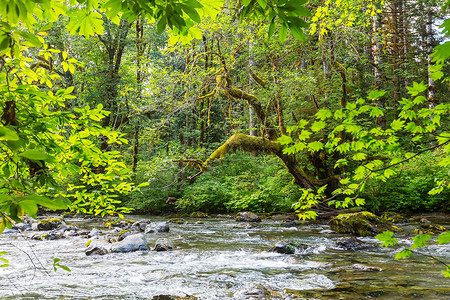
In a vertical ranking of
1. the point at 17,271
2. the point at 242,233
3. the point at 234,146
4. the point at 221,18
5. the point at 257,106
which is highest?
the point at 221,18

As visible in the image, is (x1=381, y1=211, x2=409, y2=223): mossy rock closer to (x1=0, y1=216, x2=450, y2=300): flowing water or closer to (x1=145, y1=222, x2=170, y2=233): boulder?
(x1=0, y1=216, x2=450, y2=300): flowing water

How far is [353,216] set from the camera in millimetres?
9352

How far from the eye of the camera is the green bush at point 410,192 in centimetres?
1152

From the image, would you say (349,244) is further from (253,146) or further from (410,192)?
(410,192)

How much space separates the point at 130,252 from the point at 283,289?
4.23 m

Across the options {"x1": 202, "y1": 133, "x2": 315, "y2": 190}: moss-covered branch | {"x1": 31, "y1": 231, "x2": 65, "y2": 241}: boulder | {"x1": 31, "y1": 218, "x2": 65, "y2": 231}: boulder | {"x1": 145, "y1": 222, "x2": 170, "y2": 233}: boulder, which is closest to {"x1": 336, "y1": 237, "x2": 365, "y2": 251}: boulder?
{"x1": 202, "y1": 133, "x2": 315, "y2": 190}: moss-covered branch

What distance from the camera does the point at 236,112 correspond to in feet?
49.5

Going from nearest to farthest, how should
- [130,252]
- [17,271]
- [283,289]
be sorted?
[283,289], [17,271], [130,252]

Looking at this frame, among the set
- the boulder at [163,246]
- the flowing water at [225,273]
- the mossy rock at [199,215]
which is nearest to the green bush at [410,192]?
the flowing water at [225,273]

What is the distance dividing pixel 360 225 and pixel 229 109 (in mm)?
6110

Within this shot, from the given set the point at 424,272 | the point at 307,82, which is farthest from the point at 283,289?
the point at 307,82

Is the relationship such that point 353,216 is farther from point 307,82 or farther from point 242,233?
point 307,82

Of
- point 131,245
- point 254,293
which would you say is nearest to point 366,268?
point 254,293

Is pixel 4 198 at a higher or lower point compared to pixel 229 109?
lower
